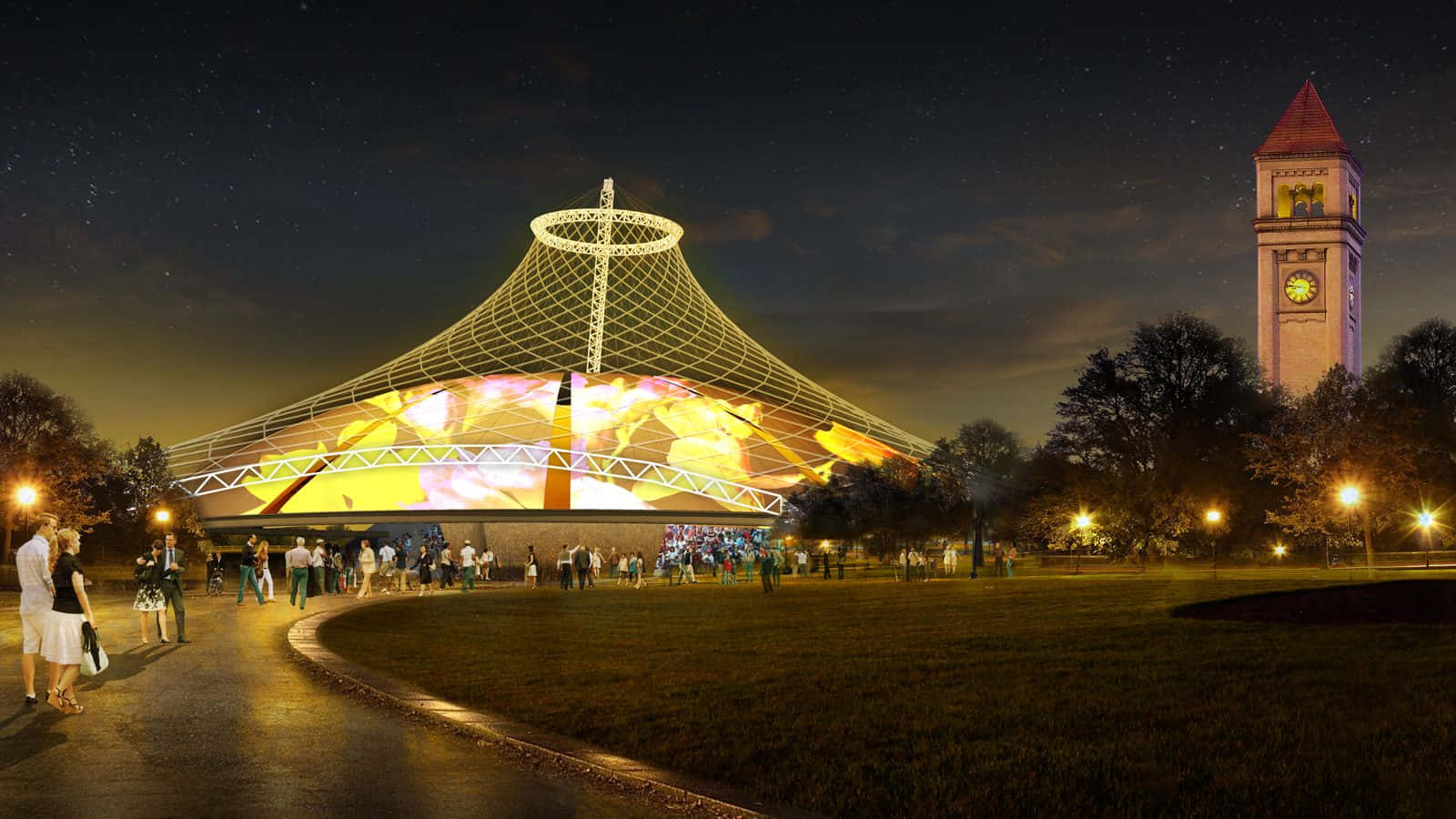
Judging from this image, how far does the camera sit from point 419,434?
236 feet

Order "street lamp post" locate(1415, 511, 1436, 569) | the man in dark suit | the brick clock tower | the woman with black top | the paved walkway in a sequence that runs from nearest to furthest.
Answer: the paved walkway
the man in dark suit
the woman with black top
"street lamp post" locate(1415, 511, 1436, 569)
the brick clock tower

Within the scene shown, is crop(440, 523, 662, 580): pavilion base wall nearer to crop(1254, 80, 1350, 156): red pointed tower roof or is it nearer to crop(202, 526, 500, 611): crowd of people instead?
crop(202, 526, 500, 611): crowd of people

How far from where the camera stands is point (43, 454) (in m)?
58.0

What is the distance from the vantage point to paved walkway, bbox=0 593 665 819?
8.52 m

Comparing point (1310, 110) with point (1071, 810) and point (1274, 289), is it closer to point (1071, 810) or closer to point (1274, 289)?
point (1274, 289)

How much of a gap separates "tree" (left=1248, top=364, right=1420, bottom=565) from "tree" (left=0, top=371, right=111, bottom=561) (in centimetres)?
4989

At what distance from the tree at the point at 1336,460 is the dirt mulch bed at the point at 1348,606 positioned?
29262 mm

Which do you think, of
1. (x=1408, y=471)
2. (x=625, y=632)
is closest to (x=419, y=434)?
(x=1408, y=471)

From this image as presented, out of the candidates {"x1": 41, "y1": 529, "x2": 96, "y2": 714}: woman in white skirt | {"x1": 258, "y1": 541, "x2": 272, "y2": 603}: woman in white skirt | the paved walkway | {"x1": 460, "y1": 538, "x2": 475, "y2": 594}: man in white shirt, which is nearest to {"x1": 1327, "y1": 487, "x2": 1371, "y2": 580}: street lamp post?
{"x1": 460, "y1": 538, "x2": 475, "y2": 594}: man in white shirt

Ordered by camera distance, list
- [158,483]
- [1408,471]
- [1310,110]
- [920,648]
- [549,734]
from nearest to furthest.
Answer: [549,734] → [920,648] → [1408,471] → [158,483] → [1310,110]

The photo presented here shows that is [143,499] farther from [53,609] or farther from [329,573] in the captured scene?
[53,609]

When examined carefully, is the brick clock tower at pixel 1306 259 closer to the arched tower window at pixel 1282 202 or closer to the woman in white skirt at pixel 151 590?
the arched tower window at pixel 1282 202

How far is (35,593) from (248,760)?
4468 mm

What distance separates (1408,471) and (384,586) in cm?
4007
